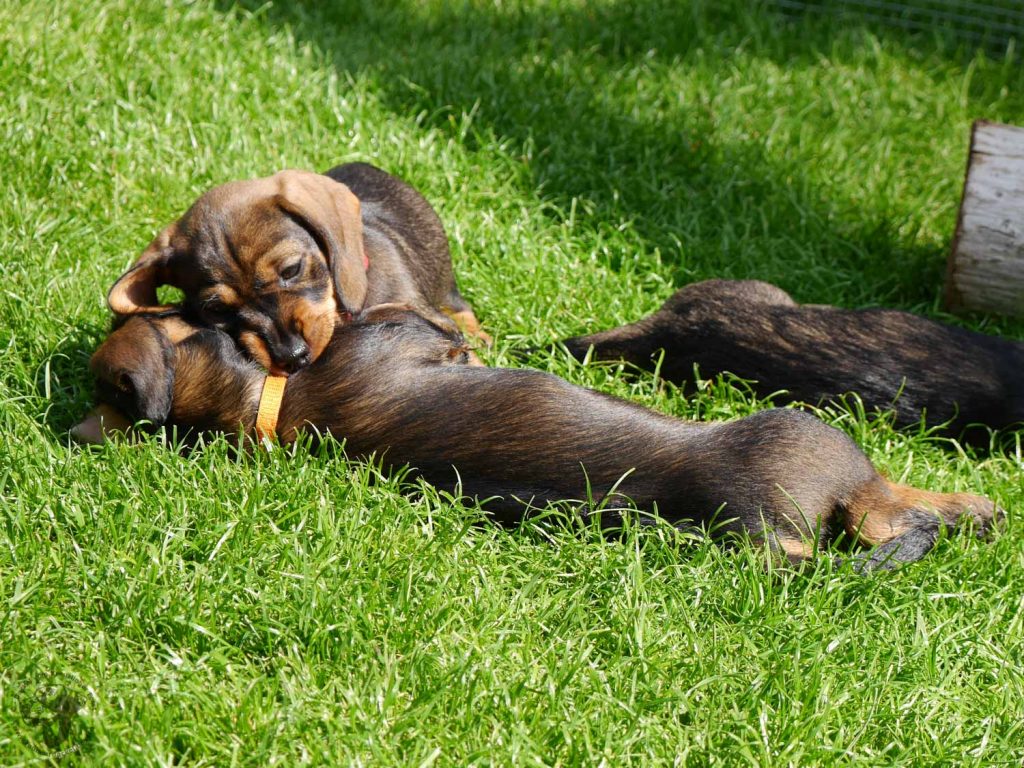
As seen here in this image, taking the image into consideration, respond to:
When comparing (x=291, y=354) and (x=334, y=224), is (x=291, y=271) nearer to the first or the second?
(x=334, y=224)

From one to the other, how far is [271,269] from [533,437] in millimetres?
1270

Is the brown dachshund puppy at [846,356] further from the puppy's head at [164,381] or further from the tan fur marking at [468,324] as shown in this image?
the puppy's head at [164,381]

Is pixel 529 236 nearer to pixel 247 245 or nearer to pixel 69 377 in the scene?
pixel 247 245

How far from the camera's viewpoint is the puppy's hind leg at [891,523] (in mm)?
3807

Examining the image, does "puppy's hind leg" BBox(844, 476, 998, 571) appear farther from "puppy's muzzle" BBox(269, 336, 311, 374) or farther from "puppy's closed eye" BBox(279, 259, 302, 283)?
"puppy's closed eye" BBox(279, 259, 302, 283)

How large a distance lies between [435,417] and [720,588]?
1089 mm

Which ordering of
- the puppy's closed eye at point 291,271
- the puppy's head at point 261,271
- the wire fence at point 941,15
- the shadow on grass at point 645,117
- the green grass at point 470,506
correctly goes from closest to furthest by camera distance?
the green grass at point 470,506 → the puppy's head at point 261,271 → the puppy's closed eye at point 291,271 → the shadow on grass at point 645,117 → the wire fence at point 941,15

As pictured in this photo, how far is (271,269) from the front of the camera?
439 cm

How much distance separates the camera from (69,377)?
15.1 feet

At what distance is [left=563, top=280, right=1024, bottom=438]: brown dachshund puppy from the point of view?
4680mm

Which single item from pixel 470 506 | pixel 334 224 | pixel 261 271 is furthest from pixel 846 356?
pixel 261 271

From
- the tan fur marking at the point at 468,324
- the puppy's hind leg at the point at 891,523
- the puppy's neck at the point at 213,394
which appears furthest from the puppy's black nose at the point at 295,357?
the puppy's hind leg at the point at 891,523

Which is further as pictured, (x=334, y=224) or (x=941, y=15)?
(x=941, y=15)

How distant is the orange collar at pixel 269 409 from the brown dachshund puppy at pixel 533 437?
0.03m
